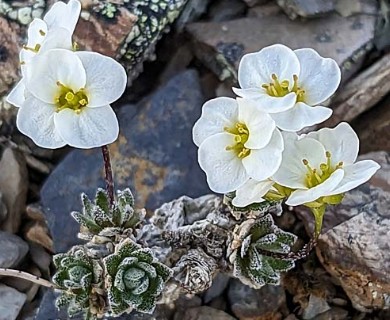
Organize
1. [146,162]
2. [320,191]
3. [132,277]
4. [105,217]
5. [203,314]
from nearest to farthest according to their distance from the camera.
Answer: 1. [320,191]
2. [132,277]
3. [105,217]
4. [203,314]
5. [146,162]

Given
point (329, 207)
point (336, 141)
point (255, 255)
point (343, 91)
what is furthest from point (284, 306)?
point (336, 141)

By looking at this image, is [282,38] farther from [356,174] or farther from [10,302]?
[10,302]

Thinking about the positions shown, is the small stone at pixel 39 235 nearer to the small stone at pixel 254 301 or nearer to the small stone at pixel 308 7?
the small stone at pixel 254 301

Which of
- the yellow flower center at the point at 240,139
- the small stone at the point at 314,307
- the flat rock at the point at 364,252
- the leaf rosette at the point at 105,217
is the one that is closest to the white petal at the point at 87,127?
the yellow flower center at the point at 240,139

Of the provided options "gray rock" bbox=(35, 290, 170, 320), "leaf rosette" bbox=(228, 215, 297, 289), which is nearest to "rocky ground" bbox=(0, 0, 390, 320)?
"gray rock" bbox=(35, 290, 170, 320)

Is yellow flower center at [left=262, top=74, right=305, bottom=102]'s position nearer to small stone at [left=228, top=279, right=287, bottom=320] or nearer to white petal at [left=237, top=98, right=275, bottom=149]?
white petal at [left=237, top=98, right=275, bottom=149]

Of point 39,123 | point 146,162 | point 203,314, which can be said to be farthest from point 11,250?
point 39,123
